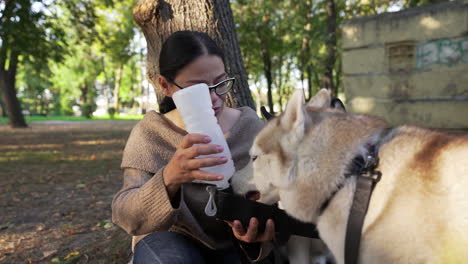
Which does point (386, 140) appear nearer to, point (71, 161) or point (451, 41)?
point (451, 41)

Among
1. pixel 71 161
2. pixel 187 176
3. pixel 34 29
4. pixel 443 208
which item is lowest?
pixel 71 161

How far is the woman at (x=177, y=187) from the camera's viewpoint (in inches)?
83.3

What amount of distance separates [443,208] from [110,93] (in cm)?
7743

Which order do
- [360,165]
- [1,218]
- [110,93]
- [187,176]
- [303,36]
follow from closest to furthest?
[360,165]
[187,176]
[1,218]
[303,36]
[110,93]

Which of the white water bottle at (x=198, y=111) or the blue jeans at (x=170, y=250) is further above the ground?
the white water bottle at (x=198, y=111)

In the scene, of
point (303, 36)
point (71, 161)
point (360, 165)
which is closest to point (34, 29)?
point (71, 161)

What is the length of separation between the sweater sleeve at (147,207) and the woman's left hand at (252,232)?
15.3 inches

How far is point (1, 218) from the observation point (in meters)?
5.21

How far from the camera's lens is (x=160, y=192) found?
2.04m

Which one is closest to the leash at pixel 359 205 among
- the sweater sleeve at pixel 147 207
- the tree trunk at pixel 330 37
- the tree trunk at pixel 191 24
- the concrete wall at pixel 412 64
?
the sweater sleeve at pixel 147 207

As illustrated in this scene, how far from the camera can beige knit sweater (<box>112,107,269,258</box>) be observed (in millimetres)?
2096

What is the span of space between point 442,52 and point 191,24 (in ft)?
19.6

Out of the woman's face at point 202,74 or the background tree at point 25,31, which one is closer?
the woman's face at point 202,74

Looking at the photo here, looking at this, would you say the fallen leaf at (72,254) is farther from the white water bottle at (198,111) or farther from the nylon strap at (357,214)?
the nylon strap at (357,214)
